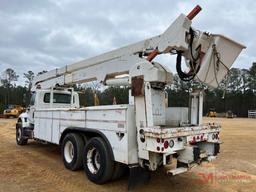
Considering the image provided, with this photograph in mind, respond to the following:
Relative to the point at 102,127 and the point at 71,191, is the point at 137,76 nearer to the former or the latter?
the point at 102,127

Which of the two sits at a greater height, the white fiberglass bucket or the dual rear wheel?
the white fiberglass bucket

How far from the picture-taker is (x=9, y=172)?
23.6ft

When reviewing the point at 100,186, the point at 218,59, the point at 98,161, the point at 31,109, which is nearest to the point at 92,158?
the point at 98,161

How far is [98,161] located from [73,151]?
1.09 meters

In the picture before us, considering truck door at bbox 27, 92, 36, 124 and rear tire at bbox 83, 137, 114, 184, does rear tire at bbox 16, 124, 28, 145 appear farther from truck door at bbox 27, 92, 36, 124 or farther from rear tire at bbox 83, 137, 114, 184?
rear tire at bbox 83, 137, 114, 184

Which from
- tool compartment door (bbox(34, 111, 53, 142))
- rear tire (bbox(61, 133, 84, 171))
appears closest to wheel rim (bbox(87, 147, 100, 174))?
rear tire (bbox(61, 133, 84, 171))

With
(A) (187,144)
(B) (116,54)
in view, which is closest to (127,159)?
(A) (187,144)

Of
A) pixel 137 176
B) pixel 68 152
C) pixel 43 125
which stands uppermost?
pixel 43 125

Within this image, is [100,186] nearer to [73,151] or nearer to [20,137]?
[73,151]

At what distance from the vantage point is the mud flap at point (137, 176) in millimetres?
5445

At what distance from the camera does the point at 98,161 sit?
6.29 m

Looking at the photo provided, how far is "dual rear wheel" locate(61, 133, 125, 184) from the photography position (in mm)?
→ 5836

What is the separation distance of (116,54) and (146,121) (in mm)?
2297

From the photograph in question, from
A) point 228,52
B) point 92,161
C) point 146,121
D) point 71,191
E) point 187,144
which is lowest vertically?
point 71,191
